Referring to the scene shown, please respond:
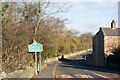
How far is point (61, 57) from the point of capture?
67.1 metres

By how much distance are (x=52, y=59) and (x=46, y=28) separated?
37915mm

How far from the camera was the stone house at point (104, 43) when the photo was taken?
3738 cm

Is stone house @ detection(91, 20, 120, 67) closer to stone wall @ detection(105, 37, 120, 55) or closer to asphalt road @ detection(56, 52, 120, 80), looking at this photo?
stone wall @ detection(105, 37, 120, 55)

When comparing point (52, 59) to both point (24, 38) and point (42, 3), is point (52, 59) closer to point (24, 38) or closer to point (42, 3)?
point (42, 3)

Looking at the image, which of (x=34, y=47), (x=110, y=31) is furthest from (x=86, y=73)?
(x=110, y=31)

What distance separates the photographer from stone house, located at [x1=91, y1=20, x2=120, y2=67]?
37375 millimetres

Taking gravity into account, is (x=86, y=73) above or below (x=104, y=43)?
below

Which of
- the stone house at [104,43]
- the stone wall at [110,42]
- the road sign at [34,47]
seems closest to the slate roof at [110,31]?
the stone house at [104,43]

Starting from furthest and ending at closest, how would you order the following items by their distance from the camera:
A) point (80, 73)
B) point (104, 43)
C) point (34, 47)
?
point (104, 43) → point (80, 73) → point (34, 47)

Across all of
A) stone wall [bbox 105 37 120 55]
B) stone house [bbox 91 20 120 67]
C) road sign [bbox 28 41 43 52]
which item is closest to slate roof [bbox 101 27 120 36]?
stone house [bbox 91 20 120 67]

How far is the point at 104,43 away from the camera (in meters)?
37.9

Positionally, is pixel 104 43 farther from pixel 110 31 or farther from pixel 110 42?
pixel 110 31

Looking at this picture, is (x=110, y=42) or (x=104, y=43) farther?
(x=104, y=43)

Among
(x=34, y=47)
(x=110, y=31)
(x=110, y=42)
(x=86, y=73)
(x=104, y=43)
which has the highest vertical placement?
(x=110, y=31)
